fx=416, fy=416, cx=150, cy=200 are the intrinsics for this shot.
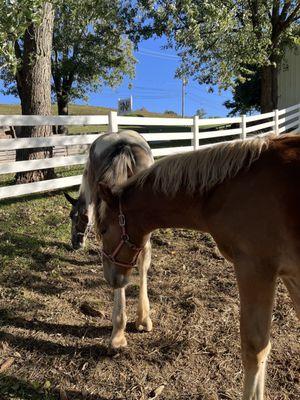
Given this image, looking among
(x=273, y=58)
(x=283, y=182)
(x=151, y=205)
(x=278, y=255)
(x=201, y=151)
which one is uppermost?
(x=273, y=58)

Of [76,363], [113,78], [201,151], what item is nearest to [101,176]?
[201,151]

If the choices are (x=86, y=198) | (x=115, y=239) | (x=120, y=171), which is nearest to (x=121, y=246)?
(x=115, y=239)

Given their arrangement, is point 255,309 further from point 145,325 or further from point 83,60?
point 83,60

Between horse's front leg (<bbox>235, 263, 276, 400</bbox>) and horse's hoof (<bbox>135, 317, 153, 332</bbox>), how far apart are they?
1278 mm

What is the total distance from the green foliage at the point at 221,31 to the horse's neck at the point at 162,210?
10698 mm

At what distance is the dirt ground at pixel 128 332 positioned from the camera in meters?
2.86

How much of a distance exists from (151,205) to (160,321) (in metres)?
1.51

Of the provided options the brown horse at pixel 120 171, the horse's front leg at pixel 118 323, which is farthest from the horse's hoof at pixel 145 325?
the horse's front leg at pixel 118 323

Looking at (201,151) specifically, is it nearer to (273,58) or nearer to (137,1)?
(137,1)

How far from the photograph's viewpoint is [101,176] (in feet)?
10.5

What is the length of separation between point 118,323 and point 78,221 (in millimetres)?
1545

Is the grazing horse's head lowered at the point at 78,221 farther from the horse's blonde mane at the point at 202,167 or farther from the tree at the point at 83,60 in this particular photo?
the tree at the point at 83,60

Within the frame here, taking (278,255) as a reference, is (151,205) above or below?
above

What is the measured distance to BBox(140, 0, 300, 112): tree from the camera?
40.2 feet
